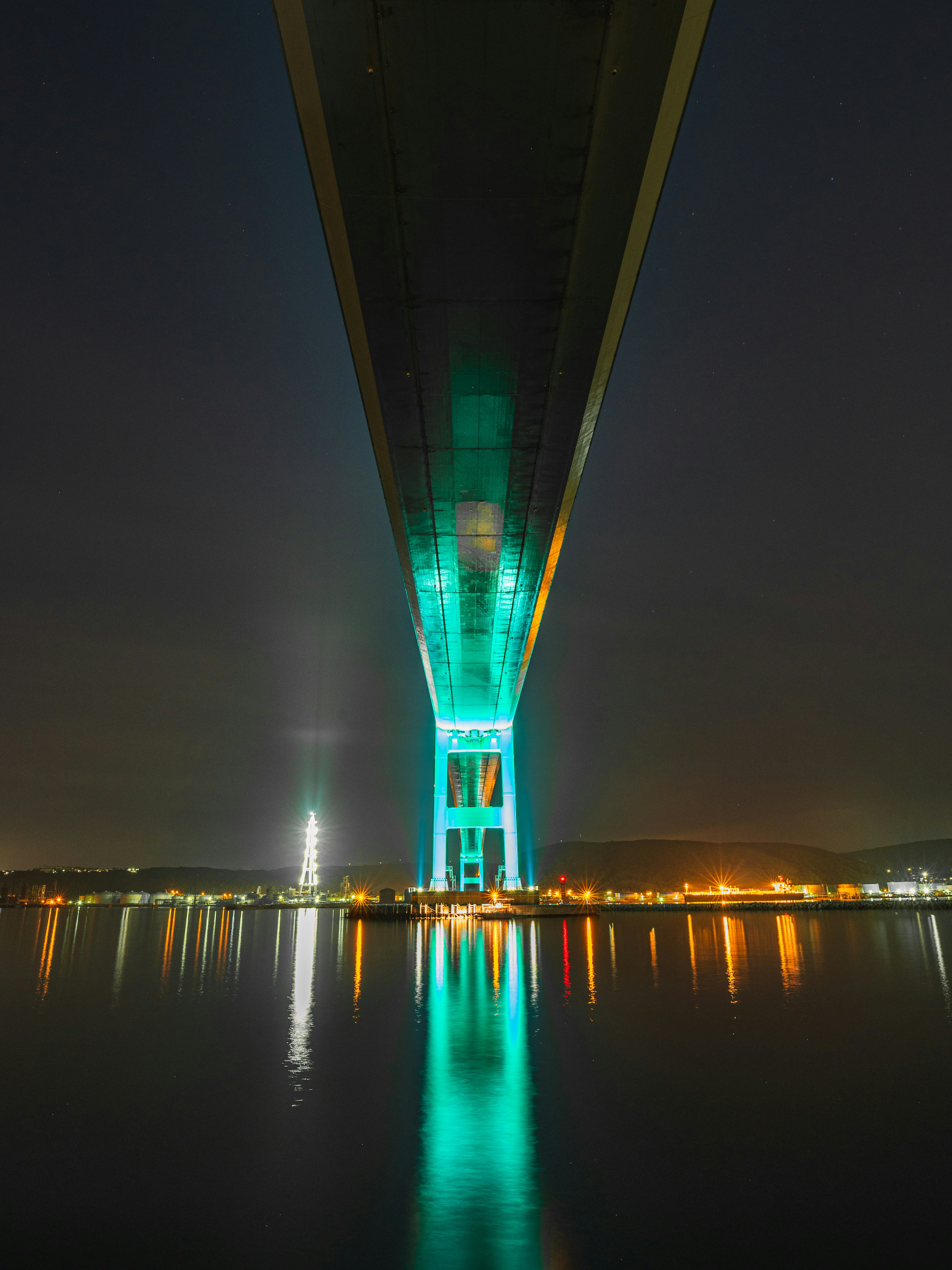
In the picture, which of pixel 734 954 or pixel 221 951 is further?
pixel 221 951

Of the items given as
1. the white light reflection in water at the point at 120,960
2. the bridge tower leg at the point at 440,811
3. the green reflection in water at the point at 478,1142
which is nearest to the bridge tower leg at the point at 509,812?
the bridge tower leg at the point at 440,811

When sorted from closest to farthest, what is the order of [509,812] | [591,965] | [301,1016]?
[301,1016] < [591,965] < [509,812]

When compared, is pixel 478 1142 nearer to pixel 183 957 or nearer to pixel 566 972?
pixel 566 972

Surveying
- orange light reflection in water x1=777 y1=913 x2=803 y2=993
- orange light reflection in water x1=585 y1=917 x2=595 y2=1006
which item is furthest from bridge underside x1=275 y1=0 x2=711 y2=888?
orange light reflection in water x1=777 y1=913 x2=803 y2=993

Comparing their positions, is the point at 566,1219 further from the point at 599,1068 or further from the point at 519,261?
the point at 519,261

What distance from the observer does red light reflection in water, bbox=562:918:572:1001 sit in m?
15.4

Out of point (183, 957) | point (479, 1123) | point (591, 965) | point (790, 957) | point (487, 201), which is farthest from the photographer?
point (183, 957)

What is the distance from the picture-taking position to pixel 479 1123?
287 inches

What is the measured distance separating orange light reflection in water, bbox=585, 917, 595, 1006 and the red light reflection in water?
1.30ft

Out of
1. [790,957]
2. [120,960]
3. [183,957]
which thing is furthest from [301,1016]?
[790,957]

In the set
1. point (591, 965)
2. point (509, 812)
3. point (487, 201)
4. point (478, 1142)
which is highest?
point (487, 201)

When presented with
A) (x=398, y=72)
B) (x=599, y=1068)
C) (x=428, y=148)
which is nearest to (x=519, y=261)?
(x=428, y=148)

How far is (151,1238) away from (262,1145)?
176 cm

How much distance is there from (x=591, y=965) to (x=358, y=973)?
6.04m
